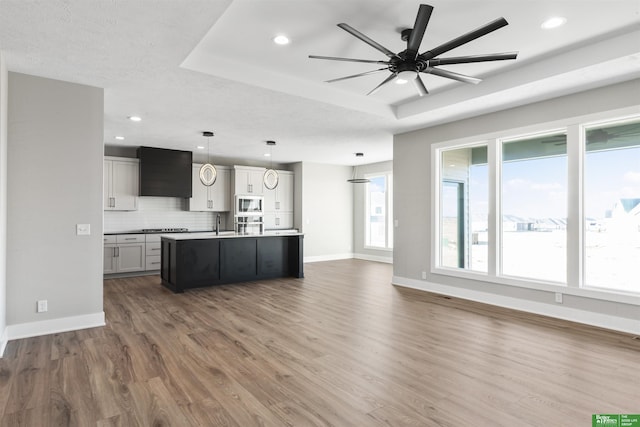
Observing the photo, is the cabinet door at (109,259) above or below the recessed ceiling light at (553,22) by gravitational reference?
below

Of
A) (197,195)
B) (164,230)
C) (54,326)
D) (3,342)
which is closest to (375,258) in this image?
(197,195)

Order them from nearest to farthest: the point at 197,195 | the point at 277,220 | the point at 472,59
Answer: the point at 472,59
the point at 197,195
the point at 277,220

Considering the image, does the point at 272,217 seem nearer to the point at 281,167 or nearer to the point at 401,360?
the point at 281,167

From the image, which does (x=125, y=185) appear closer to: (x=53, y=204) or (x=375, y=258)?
(x=53, y=204)

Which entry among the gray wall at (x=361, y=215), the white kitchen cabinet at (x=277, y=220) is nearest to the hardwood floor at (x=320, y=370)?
the white kitchen cabinet at (x=277, y=220)

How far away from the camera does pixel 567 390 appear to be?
254 cm

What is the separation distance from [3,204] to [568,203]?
6156 mm

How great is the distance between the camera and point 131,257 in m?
7.26

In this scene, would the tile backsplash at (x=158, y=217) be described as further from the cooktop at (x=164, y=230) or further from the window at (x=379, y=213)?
the window at (x=379, y=213)

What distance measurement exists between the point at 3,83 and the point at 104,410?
308cm

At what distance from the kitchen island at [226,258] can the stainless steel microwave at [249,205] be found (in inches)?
84.5

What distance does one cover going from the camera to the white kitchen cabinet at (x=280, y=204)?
9.58 meters

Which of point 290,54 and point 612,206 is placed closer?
point 290,54

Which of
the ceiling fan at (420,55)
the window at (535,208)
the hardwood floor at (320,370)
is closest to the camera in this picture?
the hardwood floor at (320,370)
